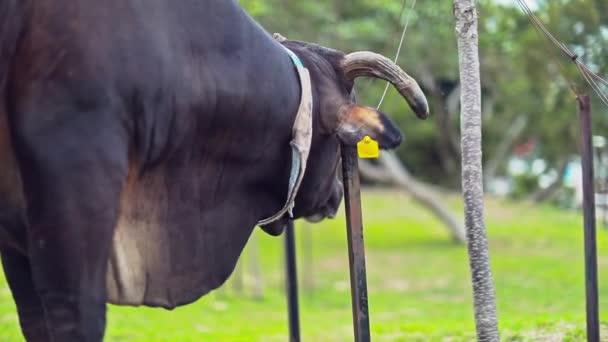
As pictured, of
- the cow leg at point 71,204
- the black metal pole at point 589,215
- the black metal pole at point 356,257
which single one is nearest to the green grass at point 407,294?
the black metal pole at point 589,215

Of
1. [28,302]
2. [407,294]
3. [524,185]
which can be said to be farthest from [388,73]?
[524,185]

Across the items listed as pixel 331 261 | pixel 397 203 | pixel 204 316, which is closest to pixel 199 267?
pixel 204 316

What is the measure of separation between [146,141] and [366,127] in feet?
3.87

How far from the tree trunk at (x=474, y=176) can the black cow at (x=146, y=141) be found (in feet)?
2.03

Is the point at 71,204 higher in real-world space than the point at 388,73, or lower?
lower

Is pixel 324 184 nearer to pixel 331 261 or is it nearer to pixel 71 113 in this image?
pixel 71 113

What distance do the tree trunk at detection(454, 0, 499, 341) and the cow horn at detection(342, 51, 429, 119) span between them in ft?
1.90

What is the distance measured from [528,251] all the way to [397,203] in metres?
12.4

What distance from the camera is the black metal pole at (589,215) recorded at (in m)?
6.00

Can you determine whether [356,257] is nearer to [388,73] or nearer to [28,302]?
[388,73]

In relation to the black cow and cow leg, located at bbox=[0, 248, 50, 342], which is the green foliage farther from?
cow leg, located at bbox=[0, 248, 50, 342]

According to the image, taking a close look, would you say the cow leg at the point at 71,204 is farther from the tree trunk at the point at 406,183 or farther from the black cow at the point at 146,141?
the tree trunk at the point at 406,183

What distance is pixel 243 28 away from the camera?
4715 mm

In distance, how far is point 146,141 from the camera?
14.0ft
